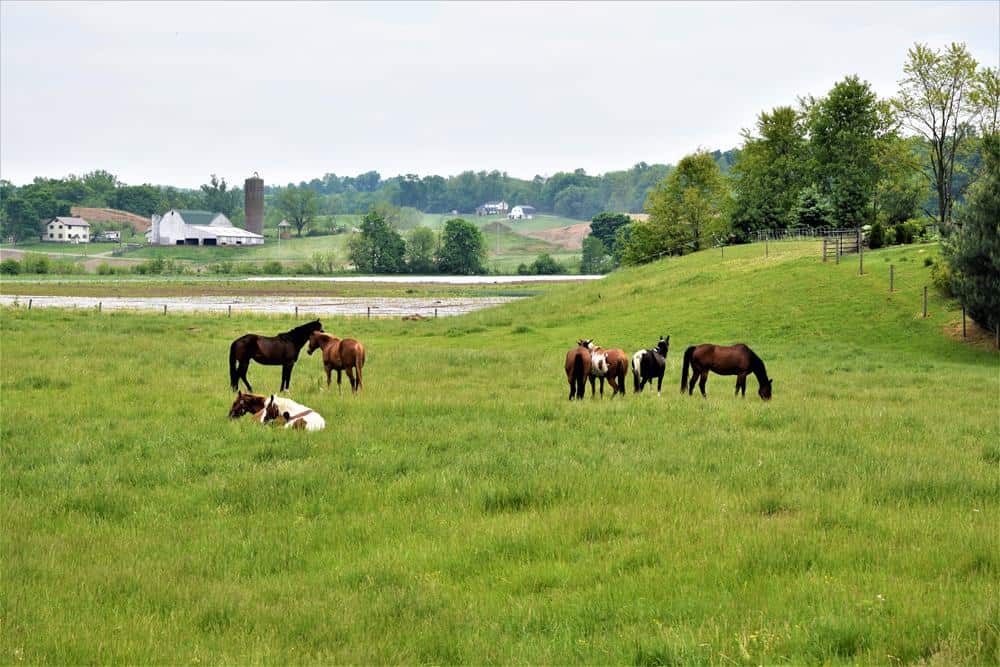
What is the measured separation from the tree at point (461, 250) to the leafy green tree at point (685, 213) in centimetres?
7250

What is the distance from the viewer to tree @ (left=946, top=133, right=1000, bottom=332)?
3850 cm

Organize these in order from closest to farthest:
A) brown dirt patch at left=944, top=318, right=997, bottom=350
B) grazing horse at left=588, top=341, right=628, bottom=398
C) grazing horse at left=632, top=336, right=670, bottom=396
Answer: grazing horse at left=588, top=341, right=628, bottom=398
grazing horse at left=632, top=336, right=670, bottom=396
brown dirt patch at left=944, top=318, right=997, bottom=350

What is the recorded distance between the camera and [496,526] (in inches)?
440

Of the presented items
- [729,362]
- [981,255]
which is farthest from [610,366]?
[981,255]

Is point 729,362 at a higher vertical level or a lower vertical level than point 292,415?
higher

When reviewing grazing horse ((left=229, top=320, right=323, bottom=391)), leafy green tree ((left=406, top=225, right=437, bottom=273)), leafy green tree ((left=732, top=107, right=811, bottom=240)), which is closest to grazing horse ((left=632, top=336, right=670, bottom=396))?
grazing horse ((left=229, top=320, right=323, bottom=391))

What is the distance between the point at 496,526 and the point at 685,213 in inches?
3503

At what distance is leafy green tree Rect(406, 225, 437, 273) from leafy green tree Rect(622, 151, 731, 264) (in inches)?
3003

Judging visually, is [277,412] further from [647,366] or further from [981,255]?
[981,255]

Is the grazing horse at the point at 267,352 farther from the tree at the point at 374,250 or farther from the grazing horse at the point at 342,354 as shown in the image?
the tree at the point at 374,250

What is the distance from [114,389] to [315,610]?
57.0 feet

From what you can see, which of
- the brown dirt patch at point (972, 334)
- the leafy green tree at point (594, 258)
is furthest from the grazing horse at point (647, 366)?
the leafy green tree at point (594, 258)

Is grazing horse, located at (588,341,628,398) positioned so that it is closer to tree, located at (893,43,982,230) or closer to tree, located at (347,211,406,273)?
tree, located at (893,43,982,230)

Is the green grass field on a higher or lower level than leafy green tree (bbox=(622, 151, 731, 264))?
lower
